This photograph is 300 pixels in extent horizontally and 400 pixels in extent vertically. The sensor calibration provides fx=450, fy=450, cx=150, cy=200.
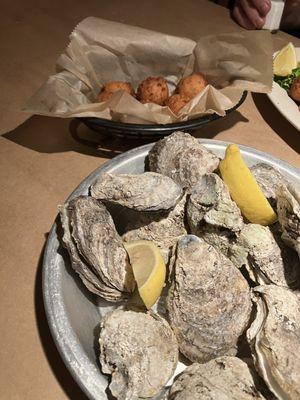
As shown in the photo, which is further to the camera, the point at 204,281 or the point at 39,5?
the point at 39,5

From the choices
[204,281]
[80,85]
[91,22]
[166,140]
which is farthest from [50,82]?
[204,281]

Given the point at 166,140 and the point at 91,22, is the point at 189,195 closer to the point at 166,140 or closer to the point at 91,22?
the point at 166,140

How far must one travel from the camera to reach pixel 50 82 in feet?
3.27

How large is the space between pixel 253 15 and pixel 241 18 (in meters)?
0.05

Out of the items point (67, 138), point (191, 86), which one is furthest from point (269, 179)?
point (67, 138)

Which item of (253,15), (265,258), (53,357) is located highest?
(253,15)

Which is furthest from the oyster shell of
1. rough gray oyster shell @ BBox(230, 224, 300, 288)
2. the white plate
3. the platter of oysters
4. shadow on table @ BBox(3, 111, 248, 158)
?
the white plate

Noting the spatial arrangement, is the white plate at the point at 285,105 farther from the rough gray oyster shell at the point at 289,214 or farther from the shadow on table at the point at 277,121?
the rough gray oyster shell at the point at 289,214

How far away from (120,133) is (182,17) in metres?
0.76

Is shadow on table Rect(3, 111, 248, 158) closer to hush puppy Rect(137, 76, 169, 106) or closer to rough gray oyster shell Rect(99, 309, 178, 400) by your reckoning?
hush puppy Rect(137, 76, 169, 106)

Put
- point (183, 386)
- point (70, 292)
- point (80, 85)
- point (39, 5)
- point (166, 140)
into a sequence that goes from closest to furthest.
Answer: point (183, 386), point (70, 292), point (166, 140), point (80, 85), point (39, 5)

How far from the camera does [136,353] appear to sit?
0.54 metres

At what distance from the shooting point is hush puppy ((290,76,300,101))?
111 cm

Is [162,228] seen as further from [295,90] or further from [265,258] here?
[295,90]
